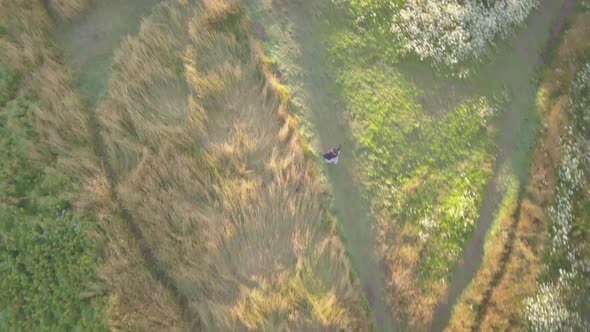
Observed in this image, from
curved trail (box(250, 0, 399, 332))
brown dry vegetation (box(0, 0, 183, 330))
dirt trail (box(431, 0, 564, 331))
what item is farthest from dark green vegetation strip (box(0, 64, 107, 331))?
dirt trail (box(431, 0, 564, 331))

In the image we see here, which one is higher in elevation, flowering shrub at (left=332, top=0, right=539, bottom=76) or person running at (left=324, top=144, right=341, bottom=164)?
flowering shrub at (left=332, top=0, right=539, bottom=76)

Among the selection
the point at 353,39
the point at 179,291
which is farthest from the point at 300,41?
the point at 179,291

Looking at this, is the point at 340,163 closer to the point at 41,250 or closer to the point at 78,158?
the point at 78,158

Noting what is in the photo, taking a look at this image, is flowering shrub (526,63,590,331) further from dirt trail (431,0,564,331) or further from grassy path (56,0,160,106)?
grassy path (56,0,160,106)

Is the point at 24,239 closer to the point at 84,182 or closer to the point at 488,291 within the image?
the point at 84,182

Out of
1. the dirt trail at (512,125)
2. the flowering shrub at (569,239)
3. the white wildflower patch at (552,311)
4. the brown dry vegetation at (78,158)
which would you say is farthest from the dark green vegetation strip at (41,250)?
the flowering shrub at (569,239)

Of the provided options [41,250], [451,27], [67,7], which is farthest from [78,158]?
[451,27]
